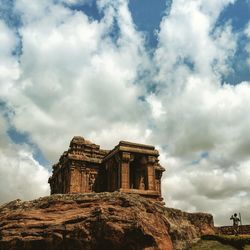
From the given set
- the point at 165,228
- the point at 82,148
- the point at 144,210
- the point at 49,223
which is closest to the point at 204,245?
the point at 165,228

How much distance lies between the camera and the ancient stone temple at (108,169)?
32.7m

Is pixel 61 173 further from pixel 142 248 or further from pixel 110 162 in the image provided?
pixel 142 248

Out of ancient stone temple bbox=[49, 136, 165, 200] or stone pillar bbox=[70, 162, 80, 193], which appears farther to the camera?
stone pillar bbox=[70, 162, 80, 193]

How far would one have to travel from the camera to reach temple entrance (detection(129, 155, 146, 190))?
3408 centimetres

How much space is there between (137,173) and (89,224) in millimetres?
18100

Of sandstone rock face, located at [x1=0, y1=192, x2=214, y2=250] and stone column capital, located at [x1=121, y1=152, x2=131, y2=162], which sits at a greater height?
stone column capital, located at [x1=121, y1=152, x2=131, y2=162]

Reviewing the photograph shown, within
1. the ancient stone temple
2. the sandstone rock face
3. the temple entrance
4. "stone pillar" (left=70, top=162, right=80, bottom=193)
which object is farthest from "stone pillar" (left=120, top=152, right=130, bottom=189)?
the sandstone rock face

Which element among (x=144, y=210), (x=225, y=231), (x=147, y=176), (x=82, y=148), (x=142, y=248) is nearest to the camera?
(x=142, y=248)

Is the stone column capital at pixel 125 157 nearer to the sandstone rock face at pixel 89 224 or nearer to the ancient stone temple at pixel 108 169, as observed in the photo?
the ancient stone temple at pixel 108 169

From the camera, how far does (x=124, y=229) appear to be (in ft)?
55.1

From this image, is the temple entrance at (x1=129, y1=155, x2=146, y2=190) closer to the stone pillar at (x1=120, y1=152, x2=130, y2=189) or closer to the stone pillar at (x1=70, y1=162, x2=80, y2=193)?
the stone pillar at (x1=120, y1=152, x2=130, y2=189)

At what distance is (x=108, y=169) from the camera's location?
35.8 metres

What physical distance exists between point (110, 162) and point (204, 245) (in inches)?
646

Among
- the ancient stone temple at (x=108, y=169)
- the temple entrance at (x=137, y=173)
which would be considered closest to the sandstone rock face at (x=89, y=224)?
the ancient stone temple at (x=108, y=169)
